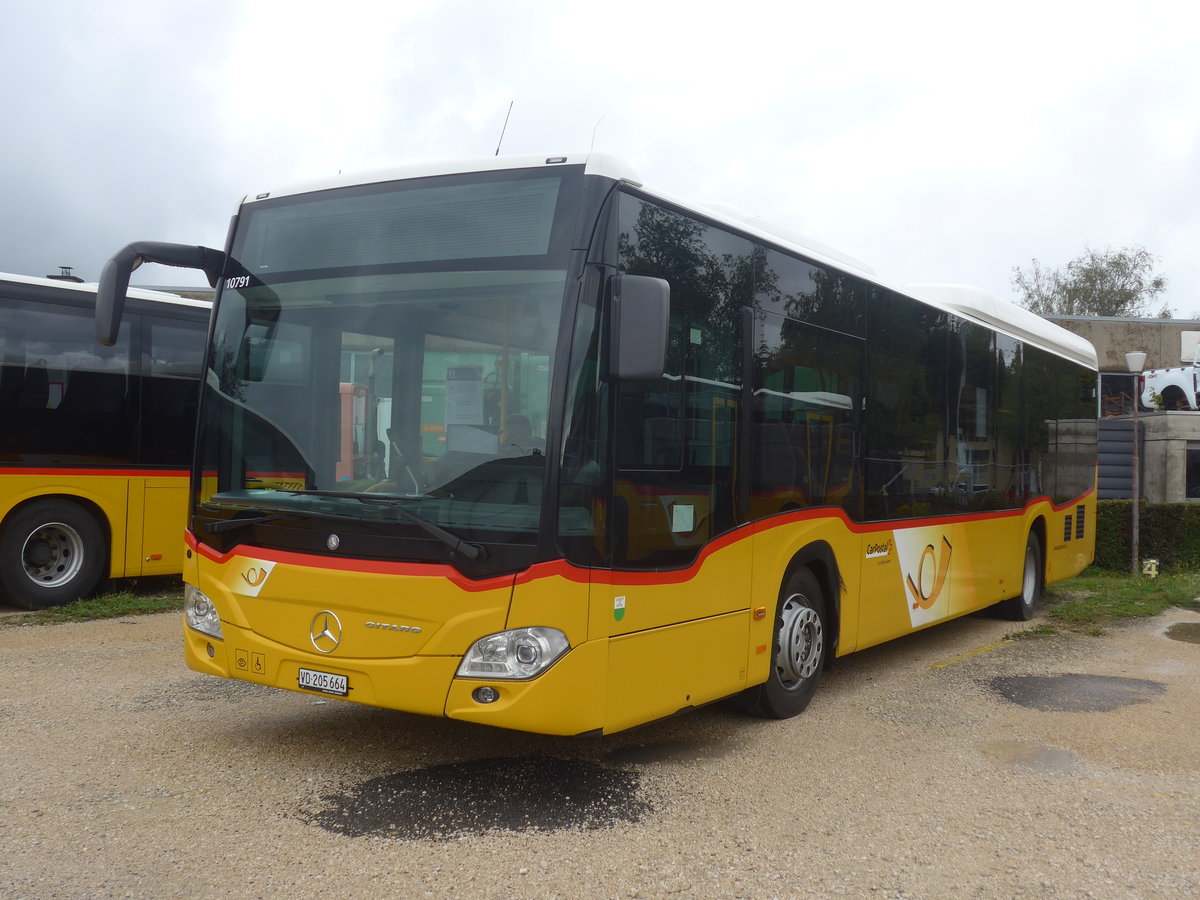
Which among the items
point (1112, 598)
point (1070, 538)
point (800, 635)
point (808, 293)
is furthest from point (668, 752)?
point (1112, 598)

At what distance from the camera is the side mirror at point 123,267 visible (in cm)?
Answer: 536

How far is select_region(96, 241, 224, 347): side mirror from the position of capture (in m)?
5.36

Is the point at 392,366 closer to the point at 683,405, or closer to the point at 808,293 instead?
the point at 683,405

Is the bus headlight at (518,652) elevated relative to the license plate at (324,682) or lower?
elevated

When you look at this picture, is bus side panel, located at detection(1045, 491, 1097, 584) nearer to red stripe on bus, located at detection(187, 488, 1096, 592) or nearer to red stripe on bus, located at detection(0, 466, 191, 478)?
red stripe on bus, located at detection(187, 488, 1096, 592)


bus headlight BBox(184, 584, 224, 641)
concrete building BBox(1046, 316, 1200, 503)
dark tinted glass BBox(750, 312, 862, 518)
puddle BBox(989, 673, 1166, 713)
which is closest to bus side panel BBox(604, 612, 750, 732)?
dark tinted glass BBox(750, 312, 862, 518)

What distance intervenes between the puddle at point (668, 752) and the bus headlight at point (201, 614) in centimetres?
212

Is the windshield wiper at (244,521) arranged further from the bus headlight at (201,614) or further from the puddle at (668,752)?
the puddle at (668,752)

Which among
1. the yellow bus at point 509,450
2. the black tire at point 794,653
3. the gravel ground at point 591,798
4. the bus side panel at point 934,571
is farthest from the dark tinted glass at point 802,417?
the gravel ground at point 591,798

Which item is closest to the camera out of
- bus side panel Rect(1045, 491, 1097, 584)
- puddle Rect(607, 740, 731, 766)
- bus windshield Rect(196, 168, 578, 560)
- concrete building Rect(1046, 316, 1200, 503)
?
bus windshield Rect(196, 168, 578, 560)

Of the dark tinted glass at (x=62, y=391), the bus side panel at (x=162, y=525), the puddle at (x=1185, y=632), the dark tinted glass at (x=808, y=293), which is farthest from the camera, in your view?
the bus side panel at (x=162, y=525)

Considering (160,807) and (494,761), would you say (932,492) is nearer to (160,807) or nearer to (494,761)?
(494,761)

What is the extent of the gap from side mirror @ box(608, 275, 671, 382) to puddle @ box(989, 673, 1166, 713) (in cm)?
424

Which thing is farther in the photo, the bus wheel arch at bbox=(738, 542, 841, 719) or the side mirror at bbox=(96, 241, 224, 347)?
the bus wheel arch at bbox=(738, 542, 841, 719)
